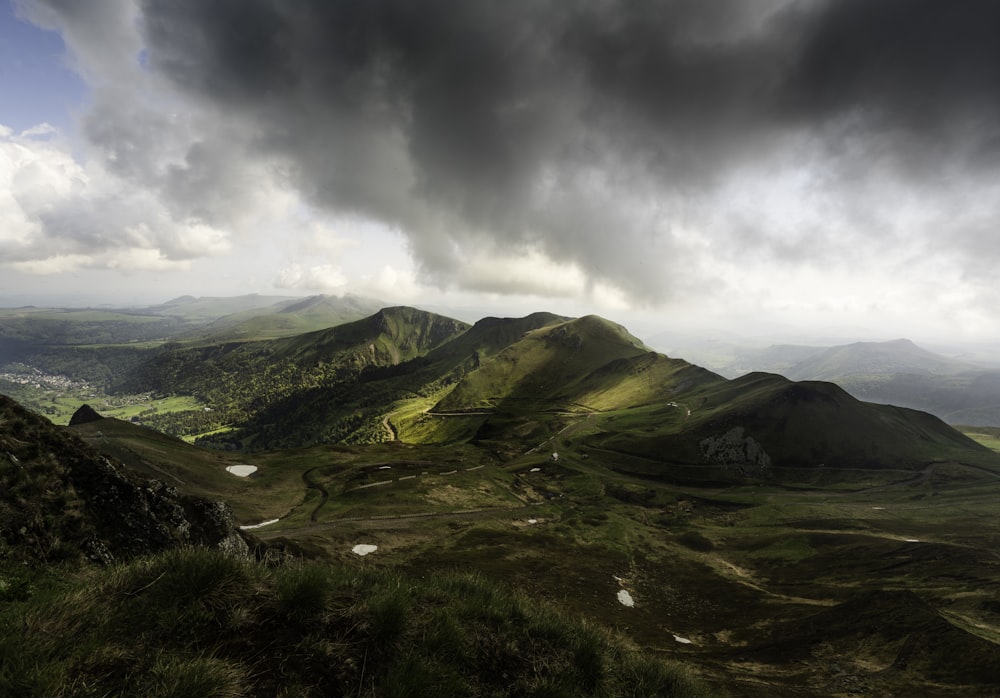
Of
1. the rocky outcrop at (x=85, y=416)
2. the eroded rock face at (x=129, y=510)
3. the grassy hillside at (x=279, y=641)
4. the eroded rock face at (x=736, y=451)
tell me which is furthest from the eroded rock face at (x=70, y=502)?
the eroded rock face at (x=736, y=451)

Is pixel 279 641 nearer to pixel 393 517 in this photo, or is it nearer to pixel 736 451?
pixel 393 517

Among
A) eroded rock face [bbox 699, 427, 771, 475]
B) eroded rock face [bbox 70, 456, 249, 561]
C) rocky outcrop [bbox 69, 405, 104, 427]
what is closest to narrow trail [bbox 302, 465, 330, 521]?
eroded rock face [bbox 70, 456, 249, 561]

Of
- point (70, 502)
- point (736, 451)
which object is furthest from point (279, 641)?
point (736, 451)

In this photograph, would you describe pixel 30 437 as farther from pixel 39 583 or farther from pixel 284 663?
pixel 284 663

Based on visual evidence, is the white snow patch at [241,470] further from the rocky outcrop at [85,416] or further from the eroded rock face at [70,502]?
the eroded rock face at [70,502]

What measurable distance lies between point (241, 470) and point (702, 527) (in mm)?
118050

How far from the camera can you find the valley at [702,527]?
3338 centimetres

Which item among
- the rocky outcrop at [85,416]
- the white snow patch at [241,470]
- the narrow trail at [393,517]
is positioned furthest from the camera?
the rocky outcrop at [85,416]

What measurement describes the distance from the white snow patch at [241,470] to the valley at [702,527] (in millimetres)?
760

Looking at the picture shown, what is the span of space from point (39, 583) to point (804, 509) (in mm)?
130752

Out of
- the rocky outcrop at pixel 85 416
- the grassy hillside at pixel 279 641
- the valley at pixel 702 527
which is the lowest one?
the rocky outcrop at pixel 85 416

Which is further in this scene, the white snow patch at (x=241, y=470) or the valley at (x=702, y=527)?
the white snow patch at (x=241, y=470)

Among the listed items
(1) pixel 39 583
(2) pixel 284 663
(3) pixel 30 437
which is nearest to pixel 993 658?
(2) pixel 284 663

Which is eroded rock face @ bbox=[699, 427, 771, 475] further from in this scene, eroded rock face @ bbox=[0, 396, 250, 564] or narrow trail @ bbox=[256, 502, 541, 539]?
eroded rock face @ bbox=[0, 396, 250, 564]
